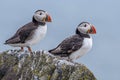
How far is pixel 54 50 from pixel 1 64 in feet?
11.2

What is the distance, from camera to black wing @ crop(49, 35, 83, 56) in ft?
51.1

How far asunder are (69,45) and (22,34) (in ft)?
7.03

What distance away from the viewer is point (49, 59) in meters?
12.1

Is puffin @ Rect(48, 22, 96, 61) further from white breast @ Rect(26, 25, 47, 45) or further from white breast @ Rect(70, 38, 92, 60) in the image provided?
white breast @ Rect(26, 25, 47, 45)

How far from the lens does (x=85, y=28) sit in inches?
Result: 650

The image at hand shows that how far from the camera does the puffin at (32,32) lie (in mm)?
16250

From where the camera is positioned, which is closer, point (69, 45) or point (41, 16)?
point (69, 45)

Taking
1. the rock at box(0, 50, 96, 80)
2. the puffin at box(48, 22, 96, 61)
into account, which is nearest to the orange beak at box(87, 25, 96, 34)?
the puffin at box(48, 22, 96, 61)

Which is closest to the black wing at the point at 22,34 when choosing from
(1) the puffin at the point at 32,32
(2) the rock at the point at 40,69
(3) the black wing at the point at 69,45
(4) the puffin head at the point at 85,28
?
(1) the puffin at the point at 32,32

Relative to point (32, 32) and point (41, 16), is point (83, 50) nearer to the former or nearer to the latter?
point (32, 32)

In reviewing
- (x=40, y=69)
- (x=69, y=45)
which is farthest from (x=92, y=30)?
(x=40, y=69)

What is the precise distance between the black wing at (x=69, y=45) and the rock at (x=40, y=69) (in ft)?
10.7

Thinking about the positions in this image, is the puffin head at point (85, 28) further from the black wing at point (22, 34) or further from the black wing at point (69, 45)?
the black wing at point (22, 34)

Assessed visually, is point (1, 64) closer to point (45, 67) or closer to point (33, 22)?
point (45, 67)
